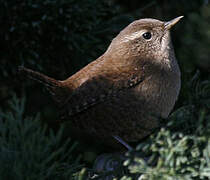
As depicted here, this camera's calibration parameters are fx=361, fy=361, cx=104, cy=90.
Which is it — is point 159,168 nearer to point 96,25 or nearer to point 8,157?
Result: point 8,157

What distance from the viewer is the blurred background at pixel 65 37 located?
1.85 meters

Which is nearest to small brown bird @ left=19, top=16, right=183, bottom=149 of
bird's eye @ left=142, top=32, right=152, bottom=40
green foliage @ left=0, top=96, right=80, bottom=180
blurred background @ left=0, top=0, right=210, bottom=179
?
bird's eye @ left=142, top=32, right=152, bottom=40

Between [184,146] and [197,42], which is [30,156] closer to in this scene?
[184,146]

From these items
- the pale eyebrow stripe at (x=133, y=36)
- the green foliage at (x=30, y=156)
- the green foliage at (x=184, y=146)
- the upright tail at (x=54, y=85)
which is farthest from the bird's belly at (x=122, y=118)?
the green foliage at (x=184, y=146)

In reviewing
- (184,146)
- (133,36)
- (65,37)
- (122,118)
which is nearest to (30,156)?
(184,146)

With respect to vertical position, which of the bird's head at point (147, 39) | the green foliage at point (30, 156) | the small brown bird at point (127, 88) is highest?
the bird's head at point (147, 39)

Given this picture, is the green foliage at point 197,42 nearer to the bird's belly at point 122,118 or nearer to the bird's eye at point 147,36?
the bird's eye at point 147,36

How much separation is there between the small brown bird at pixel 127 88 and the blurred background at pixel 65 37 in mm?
204

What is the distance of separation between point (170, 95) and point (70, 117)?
0.43 metres

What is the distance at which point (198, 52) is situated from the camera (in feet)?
6.64

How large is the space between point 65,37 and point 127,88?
57 centimetres

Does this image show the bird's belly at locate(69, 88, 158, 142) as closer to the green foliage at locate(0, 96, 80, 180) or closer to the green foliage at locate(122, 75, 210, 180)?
the green foliage at locate(0, 96, 80, 180)

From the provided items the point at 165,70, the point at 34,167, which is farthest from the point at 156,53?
the point at 34,167

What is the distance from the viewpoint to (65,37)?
188 centimetres
